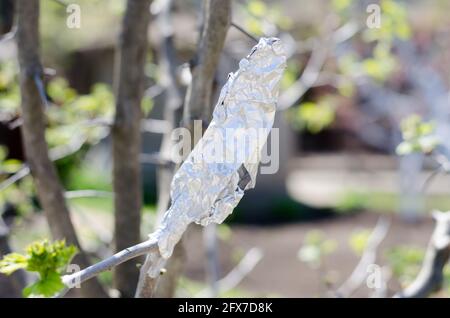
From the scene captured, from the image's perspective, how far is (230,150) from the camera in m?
1.82

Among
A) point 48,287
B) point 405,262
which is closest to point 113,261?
point 48,287

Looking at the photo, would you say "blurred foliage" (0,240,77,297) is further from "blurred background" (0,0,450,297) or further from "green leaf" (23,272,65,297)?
"blurred background" (0,0,450,297)

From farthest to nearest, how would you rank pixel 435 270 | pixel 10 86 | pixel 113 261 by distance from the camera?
1. pixel 10 86
2. pixel 435 270
3. pixel 113 261

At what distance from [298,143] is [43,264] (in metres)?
15.4

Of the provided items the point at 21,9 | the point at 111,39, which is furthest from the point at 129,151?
the point at 111,39

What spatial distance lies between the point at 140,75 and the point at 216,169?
1.27 m

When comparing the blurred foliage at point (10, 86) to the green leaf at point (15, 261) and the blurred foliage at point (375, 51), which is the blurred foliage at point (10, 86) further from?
the blurred foliage at point (375, 51)

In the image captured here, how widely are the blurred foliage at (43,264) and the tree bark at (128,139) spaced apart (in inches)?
33.7

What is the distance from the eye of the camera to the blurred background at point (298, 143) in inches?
155

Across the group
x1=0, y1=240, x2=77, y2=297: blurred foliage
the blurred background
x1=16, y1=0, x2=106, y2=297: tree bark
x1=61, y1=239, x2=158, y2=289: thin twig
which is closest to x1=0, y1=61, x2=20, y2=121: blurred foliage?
the blurred background

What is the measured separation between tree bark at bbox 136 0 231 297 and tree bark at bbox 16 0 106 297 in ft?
1.20

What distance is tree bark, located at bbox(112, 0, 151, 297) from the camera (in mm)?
2947

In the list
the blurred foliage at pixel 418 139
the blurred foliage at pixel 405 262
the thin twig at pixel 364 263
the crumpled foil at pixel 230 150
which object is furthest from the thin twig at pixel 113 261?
the blurred foliage at pixel 405 262

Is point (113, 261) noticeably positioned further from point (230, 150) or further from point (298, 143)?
point (298, 143)
